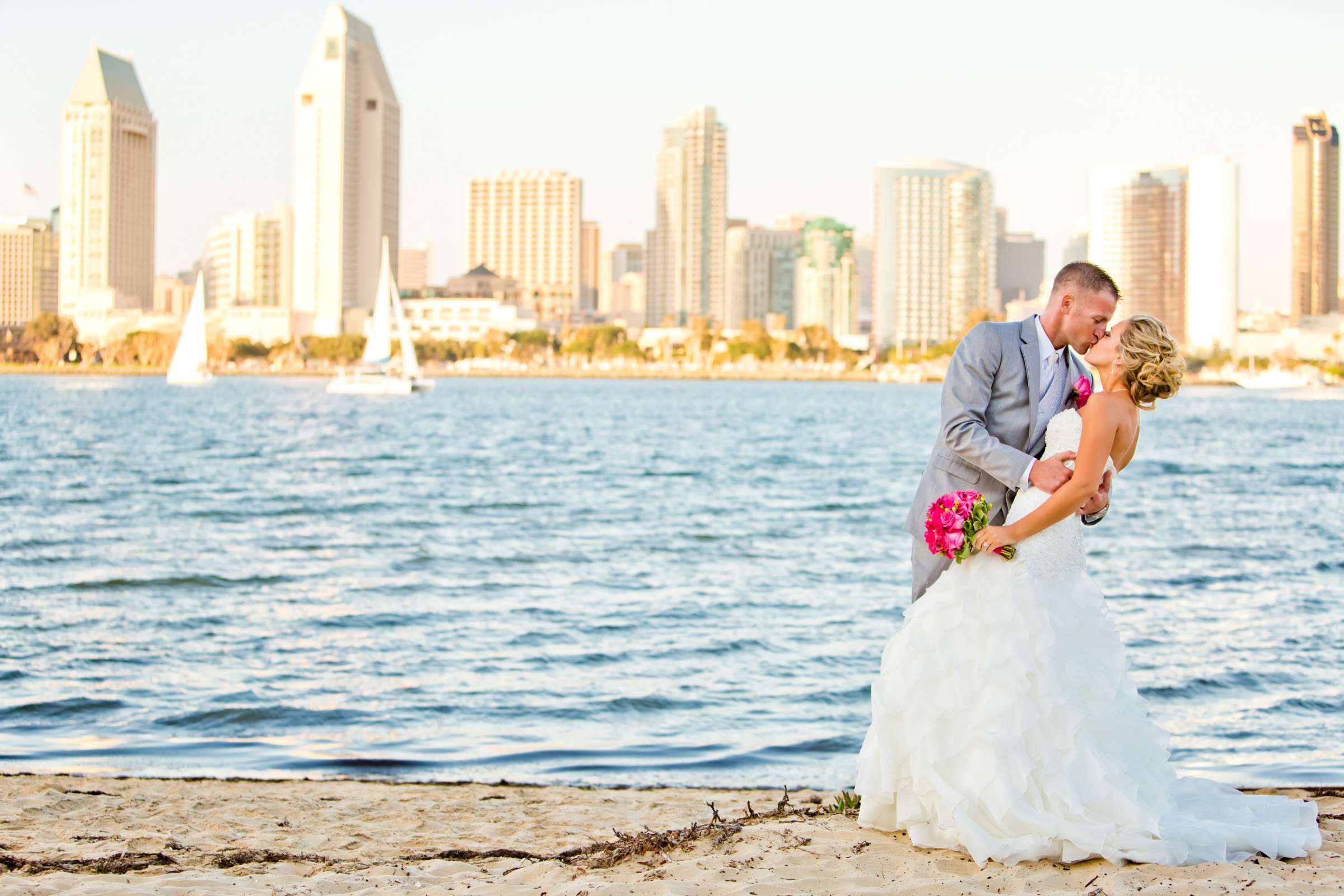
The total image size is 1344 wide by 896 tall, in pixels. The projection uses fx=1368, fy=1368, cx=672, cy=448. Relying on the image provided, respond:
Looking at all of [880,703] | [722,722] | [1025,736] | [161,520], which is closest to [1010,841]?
[1025,736]

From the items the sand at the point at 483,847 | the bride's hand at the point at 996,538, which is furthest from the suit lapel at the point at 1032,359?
the sand at the point at 483,847

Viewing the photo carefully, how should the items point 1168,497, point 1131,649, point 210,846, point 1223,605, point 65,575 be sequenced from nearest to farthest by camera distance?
1. point 210,846
2. point 1131,649
3. point 1223,605
4. point 65,575
5. point 1168,497

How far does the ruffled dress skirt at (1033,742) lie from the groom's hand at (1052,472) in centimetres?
20

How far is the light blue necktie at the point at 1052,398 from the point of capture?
5512 mm

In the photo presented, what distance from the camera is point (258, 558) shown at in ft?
65.2

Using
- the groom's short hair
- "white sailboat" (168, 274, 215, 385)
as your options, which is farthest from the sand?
"white sailboat" (168, 274, 215, 385)

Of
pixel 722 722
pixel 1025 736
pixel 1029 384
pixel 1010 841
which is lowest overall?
pixel 722 722

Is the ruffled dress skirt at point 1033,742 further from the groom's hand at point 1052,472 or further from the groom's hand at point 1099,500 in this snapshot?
the groom's hand at point 1052,472

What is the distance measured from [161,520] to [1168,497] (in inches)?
878

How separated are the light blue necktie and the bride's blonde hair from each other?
359 mm

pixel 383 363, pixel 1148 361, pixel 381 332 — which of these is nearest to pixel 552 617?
pixel 1148 361

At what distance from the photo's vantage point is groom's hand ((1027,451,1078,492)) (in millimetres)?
5195

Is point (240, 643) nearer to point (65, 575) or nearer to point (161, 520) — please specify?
point (65, 575)

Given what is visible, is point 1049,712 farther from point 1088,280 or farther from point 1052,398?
point 1088,280
